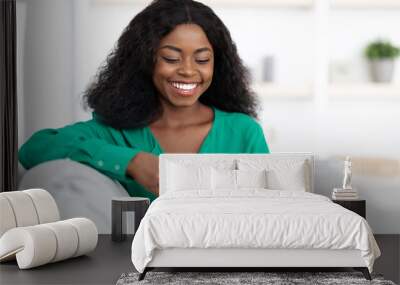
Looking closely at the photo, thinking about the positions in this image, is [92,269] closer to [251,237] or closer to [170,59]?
[251,237]

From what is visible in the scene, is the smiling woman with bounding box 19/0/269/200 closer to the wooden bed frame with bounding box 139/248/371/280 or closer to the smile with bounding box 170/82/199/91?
the smile with bounding box 170/82/199/91

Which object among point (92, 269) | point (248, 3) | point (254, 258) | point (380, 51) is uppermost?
point (248, 3)

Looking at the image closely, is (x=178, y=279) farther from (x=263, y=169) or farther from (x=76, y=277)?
(x=263, y=169)

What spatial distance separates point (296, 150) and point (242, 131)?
1.78 ft

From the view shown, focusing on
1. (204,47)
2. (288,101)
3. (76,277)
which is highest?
(204,47)

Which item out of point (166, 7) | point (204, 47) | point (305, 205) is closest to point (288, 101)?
point (204, 47)

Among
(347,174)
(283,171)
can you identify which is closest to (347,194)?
(347,174)

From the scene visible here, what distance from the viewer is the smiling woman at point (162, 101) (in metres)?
6.71

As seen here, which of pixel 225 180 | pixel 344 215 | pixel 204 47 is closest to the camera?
pixel 344 215

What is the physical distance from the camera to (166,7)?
22.2 ft

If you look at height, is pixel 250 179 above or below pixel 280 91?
below

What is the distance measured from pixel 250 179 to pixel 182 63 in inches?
49.9

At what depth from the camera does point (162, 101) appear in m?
6.83

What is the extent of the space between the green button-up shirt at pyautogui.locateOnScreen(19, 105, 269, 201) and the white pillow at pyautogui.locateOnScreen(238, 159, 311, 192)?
0.36 m
